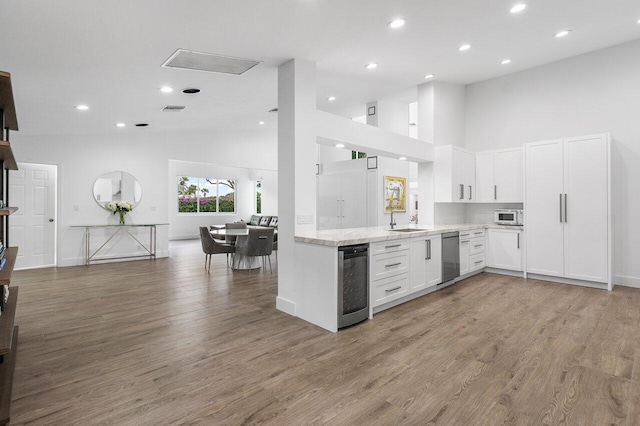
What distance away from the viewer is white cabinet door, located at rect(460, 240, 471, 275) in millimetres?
5008

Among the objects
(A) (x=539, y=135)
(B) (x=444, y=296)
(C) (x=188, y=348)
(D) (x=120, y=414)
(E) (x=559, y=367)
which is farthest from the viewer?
(A) (x=539, y=135)

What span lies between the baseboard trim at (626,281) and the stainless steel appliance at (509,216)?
1.38 metres

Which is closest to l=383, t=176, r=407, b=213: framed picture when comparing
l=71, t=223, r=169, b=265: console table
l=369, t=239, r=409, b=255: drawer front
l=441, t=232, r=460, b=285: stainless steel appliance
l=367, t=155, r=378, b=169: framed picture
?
l=367, t=155, r=378, b=169: framed picture

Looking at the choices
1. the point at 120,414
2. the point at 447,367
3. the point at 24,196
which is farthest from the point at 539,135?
the point at 24,196

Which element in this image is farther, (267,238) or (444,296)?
(267,238)

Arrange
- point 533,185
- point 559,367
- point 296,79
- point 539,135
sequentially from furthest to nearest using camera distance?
point 539,135 < point 533,185 < point 296,79 < point 559,367

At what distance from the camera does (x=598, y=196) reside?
14.8 ft

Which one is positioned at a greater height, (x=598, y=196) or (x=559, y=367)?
(x=598, y=196)

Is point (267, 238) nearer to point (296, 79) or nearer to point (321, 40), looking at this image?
point (296, 79)

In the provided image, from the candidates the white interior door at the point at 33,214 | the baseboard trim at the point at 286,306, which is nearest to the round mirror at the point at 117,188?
the white interior door at the point at 33,214

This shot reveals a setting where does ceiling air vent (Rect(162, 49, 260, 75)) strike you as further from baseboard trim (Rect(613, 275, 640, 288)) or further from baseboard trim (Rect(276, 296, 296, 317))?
baseboard trim (Rect(613, 275, 640, 288))

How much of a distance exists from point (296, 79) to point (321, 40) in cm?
49

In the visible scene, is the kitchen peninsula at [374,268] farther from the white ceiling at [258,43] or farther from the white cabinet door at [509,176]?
the white ceiling at [258,43]

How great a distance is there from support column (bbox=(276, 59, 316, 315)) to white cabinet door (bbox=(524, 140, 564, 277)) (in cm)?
346
